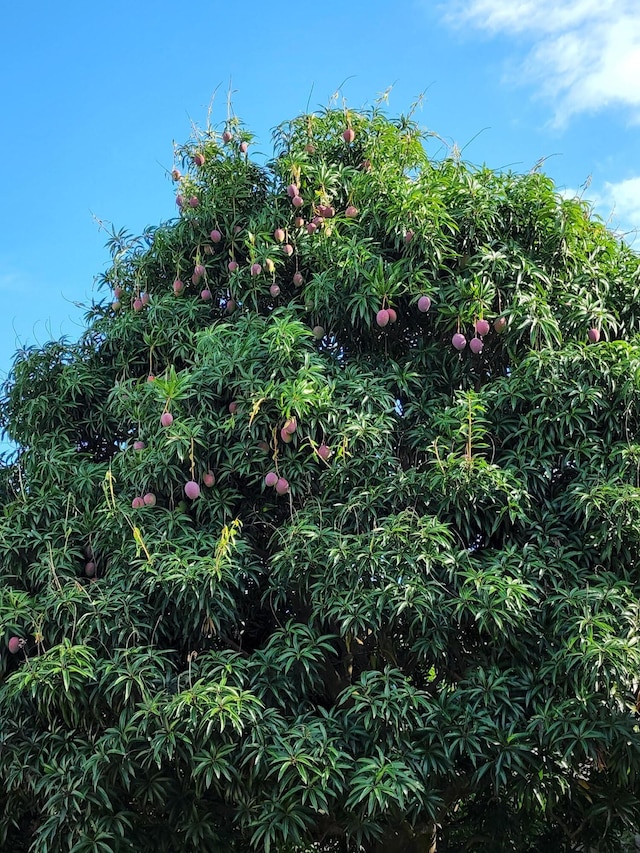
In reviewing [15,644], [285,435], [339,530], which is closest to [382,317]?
[285,435]

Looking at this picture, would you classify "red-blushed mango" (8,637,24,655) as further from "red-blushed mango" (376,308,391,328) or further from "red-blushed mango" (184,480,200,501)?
"red-blushed mango" (376,308,391,328)

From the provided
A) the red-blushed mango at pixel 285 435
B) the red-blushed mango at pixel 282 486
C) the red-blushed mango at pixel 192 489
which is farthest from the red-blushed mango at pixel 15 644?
the red-blushed mango at pixel 285 435

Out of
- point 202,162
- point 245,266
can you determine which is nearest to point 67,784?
point 245,266

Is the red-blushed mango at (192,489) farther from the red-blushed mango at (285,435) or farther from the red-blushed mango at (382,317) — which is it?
the red-blushed mango at (382,317)

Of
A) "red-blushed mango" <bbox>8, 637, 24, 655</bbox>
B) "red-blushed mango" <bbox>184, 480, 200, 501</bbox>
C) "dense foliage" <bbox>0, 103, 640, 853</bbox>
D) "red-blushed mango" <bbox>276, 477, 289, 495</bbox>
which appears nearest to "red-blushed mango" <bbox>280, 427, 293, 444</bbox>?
"dense foliage" <bbox>0, 103, 640, 853</bbox>

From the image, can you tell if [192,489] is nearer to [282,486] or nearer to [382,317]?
[282,486]

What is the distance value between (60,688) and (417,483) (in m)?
1.47

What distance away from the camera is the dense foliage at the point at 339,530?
3.08 m

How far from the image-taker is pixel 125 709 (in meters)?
3.12

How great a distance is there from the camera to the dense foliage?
3076 millimetres

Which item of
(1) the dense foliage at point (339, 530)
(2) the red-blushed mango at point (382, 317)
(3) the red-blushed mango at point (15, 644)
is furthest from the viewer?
(2) the red-blushed mango at point (382, 317)

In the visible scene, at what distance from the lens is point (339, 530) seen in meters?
3.29

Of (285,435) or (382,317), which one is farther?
(382,317)

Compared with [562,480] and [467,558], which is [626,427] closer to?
[562,480]
